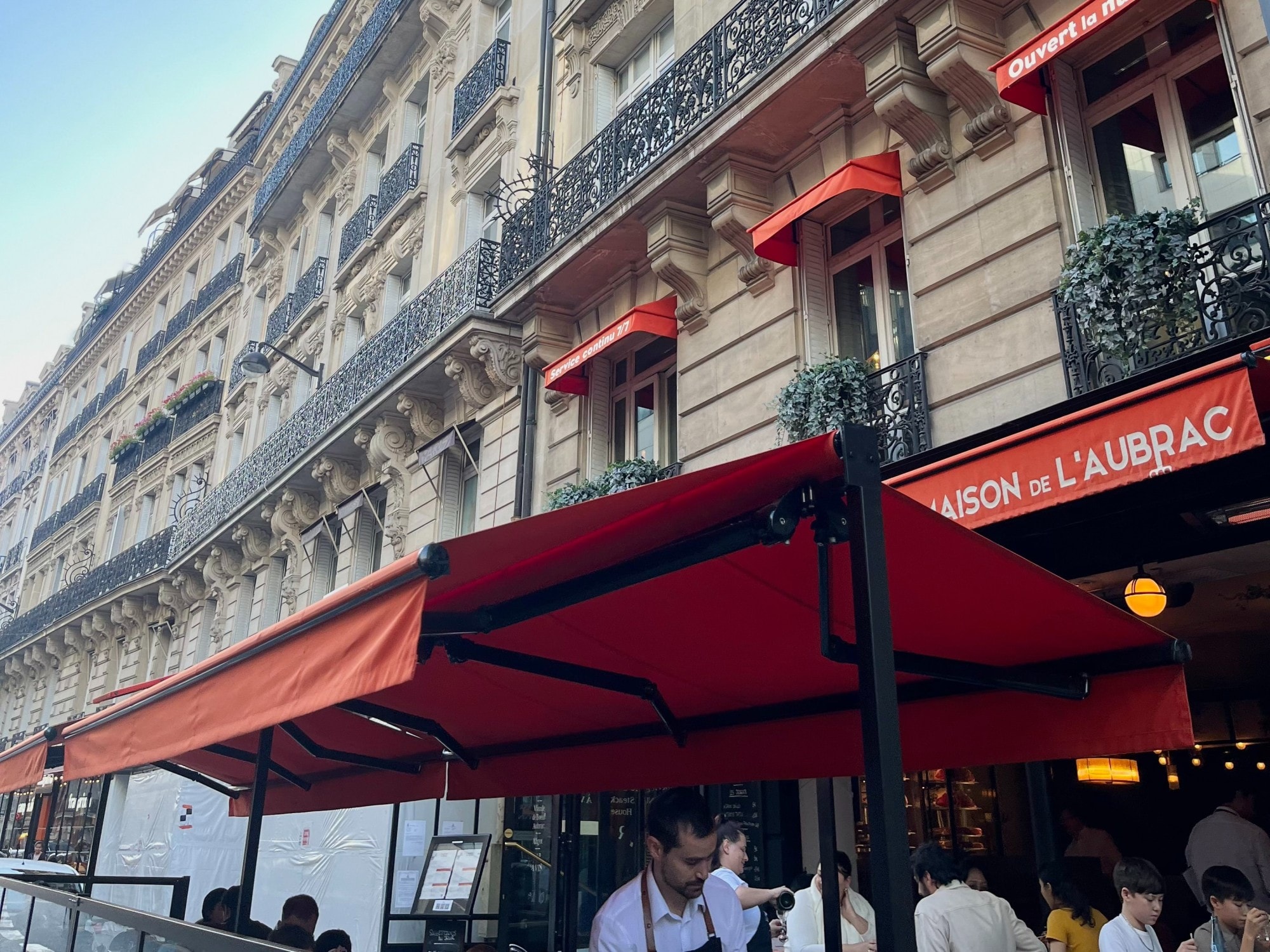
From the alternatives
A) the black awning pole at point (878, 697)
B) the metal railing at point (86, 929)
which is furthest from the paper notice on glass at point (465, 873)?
the black awning pole at point (878, 697)

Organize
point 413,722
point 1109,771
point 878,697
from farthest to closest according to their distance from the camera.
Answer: point 1109,771 → point 413,722 → point 878,697

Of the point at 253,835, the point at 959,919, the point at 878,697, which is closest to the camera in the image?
the point at 878,697

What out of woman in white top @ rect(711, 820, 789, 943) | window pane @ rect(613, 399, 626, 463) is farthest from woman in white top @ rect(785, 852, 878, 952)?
window pane @ rect(613, 399, 626, 463)

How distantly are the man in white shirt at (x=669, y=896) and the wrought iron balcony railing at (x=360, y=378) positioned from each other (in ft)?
35.8

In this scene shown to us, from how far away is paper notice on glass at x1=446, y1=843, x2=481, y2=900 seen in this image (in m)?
9.68

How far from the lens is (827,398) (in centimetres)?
870

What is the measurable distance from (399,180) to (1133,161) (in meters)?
15.2

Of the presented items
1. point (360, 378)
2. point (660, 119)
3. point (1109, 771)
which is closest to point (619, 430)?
point (660, 119)

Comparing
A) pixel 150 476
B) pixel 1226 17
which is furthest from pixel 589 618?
pixel 150 476

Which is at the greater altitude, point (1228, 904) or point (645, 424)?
point (645, 424)

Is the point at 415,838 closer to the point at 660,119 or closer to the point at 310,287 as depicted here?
the point at 660,119

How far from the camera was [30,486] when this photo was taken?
45.1 m

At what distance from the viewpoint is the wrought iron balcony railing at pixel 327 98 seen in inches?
832

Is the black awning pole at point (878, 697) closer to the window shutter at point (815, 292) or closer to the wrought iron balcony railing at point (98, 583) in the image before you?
the window shutter at point (815, 292)
